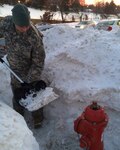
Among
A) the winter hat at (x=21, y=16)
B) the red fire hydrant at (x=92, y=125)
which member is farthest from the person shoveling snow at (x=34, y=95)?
the red fire hydrant at (x=92, y=125)

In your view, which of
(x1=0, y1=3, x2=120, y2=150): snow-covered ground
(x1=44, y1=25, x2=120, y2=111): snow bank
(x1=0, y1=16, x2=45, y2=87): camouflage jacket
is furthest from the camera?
(x1=44, y1=25, x2=120, y2=111): snow bank

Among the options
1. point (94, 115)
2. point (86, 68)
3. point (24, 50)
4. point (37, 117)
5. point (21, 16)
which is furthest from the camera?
point (86, 68)

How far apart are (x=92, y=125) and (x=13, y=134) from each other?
1026 mm

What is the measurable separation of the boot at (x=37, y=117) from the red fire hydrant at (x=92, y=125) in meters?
1.26

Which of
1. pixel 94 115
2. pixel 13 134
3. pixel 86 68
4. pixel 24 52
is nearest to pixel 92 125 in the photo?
pixel 94 115

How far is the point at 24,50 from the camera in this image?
4.97 m

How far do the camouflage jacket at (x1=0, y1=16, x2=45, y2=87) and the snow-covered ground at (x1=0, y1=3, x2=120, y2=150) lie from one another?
2.02 ft

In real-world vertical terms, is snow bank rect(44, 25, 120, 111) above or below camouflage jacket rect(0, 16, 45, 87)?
below

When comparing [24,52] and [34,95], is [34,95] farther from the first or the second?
[24,52]

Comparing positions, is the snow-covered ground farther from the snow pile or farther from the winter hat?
the winter hat

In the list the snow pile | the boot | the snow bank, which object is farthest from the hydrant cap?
the boot

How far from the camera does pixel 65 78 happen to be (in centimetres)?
554

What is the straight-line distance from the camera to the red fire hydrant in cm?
391

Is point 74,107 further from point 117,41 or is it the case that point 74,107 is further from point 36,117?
point 117,41
